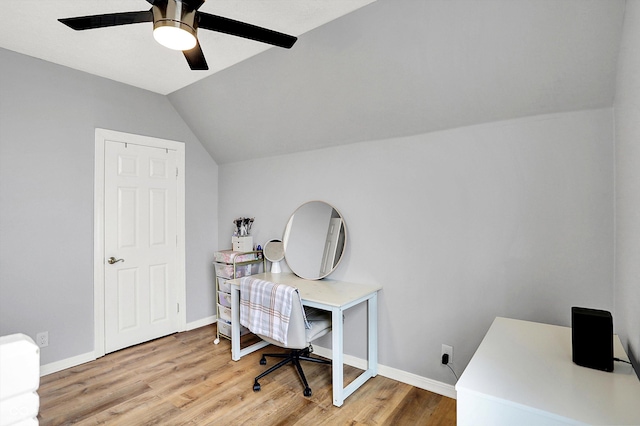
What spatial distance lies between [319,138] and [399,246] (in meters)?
1.20

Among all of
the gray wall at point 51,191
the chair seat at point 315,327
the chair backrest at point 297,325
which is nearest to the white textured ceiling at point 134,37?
the gray wall at point 51,191

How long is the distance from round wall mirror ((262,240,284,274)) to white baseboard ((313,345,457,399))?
1076 mm

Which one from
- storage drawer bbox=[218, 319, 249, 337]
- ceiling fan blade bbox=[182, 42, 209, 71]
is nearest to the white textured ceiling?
ceiling fan blade bbox=[182, 42, 209, 71]

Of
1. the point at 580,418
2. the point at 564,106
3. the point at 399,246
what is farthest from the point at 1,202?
the point at 564,106

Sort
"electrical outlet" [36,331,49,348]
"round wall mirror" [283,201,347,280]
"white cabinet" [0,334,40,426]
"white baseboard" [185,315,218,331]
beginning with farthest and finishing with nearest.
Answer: "white baseboard" [185,315,218,331] < "round wall mirror" [283,201,347,280] < "electrical outlet" [36,331,49,348] < "white cabinet" [0,334,40,426]

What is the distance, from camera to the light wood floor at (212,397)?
7.04 feet

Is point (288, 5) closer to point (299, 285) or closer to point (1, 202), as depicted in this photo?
point (299, 285)

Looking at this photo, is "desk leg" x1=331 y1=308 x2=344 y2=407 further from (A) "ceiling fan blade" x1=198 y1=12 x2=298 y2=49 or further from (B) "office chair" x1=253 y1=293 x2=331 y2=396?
(A) "ceiling fan blade" x1=198 y1=12 x2=298 y2=49

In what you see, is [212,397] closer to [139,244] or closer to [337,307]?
[337,307]

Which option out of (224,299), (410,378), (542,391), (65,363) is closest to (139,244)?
(224,299)

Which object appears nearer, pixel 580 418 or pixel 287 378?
pixel 580 418

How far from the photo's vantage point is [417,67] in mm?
2141

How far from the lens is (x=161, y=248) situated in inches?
139

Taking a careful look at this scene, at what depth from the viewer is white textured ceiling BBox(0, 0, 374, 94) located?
1.97 meters
